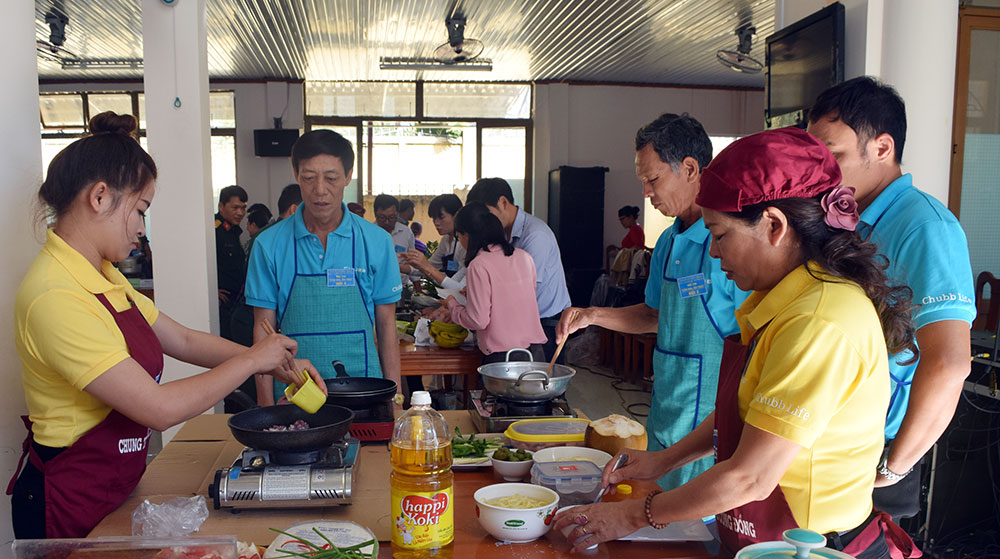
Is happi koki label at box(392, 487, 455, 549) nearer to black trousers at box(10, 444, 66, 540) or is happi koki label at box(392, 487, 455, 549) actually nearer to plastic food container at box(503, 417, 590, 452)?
plastic food container at box(503, 417, 590, 452)

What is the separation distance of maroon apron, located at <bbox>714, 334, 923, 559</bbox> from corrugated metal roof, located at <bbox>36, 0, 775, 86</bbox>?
6085mm

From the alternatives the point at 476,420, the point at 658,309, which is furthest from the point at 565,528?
the point at 658,309

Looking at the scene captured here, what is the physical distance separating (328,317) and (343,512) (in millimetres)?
1081

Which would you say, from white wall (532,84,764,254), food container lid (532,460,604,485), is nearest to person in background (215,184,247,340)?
food container lid (532,460,604,485)

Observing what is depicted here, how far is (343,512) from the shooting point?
1.68m

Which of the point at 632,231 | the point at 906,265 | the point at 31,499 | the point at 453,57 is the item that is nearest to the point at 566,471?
the point at 906,265

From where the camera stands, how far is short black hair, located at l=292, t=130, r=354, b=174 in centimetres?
256

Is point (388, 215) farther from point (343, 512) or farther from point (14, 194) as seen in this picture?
point (343, 512)

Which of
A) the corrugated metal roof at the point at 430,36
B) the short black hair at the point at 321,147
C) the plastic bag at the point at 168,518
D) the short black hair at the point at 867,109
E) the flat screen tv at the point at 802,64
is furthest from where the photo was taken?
the corrugated metal roof at the point at 430,36

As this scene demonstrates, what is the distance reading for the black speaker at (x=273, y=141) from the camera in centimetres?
1044

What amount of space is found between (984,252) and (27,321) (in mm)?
4757

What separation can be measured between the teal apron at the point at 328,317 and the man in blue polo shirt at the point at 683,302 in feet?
2.66

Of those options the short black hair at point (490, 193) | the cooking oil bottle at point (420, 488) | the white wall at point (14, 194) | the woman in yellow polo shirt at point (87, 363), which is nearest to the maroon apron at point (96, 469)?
the woman in yellow polo shirt at point (87, 363)

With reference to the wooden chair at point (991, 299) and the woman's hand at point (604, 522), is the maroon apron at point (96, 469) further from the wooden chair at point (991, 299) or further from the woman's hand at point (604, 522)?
the wooden chair at point (991, 299)
